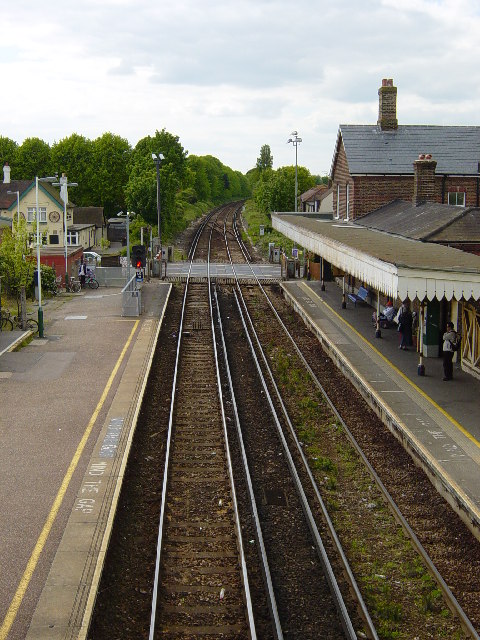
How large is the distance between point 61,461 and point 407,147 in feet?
98.2

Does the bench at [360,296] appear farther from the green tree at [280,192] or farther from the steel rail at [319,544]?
the green tree at [280,192]

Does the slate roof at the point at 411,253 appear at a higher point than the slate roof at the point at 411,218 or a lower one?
lower

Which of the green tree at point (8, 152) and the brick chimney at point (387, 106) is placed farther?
the green tree at point (8, 152)

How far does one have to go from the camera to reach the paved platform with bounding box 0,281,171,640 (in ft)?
31.2

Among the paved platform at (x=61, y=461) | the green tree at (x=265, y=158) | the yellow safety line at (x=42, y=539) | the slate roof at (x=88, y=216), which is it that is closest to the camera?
the yellow safety line at (x=42, y=539)

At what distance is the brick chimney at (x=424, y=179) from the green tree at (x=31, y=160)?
214 ft

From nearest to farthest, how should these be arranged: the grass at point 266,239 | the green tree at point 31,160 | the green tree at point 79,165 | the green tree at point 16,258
A: the green tree at point 16,258
the grass at point 266,239
the green tree at point 79,165
the green tree at point 31,160

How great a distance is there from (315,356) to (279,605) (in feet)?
49.3

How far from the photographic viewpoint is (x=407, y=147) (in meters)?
39.5

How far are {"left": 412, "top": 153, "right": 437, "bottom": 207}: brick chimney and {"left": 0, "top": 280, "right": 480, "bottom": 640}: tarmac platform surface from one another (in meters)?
5.97

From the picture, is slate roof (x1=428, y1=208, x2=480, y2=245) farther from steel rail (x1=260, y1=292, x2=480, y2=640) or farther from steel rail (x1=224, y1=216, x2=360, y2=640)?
steel rail (x1=224, y1=216, x2=360, y2=640)

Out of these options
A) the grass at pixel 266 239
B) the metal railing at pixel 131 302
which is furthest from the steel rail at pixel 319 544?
the grass at pixel 266 239

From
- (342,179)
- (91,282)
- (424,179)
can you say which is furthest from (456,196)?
(91,282)

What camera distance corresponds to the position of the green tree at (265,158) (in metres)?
187
